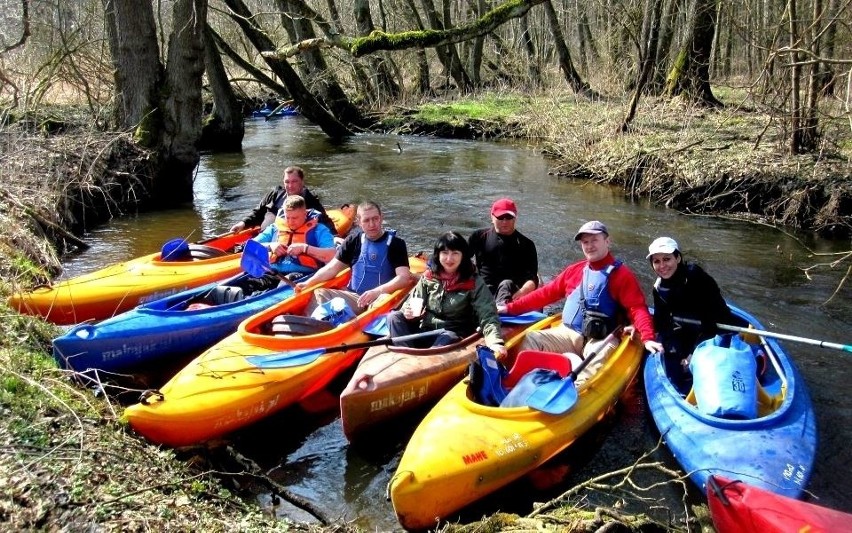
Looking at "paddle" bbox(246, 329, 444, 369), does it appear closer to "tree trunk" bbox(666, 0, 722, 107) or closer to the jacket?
the jacket

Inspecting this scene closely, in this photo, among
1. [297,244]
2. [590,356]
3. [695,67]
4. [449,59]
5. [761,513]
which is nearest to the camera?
[761,513]

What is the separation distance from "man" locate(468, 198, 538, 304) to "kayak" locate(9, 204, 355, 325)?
→ 236 centimetres

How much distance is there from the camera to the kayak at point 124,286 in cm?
568

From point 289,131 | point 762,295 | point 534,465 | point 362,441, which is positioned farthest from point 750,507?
point 289,131

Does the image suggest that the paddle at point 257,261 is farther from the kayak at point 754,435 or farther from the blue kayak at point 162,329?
the kayak at point 754,435

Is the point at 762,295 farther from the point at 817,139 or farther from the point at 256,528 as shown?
the point at 256,528

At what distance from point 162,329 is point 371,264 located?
1667 mm

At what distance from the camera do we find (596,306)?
16.4 ft

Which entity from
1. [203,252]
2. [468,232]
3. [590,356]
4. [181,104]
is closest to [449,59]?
[181,104]

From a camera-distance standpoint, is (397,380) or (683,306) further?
(683,306)

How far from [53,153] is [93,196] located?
0.84 metres

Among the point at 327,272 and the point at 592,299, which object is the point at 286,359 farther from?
the point at 592,299

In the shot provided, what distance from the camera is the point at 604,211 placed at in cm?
1010

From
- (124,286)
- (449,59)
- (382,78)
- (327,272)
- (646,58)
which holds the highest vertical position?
(449,59)
